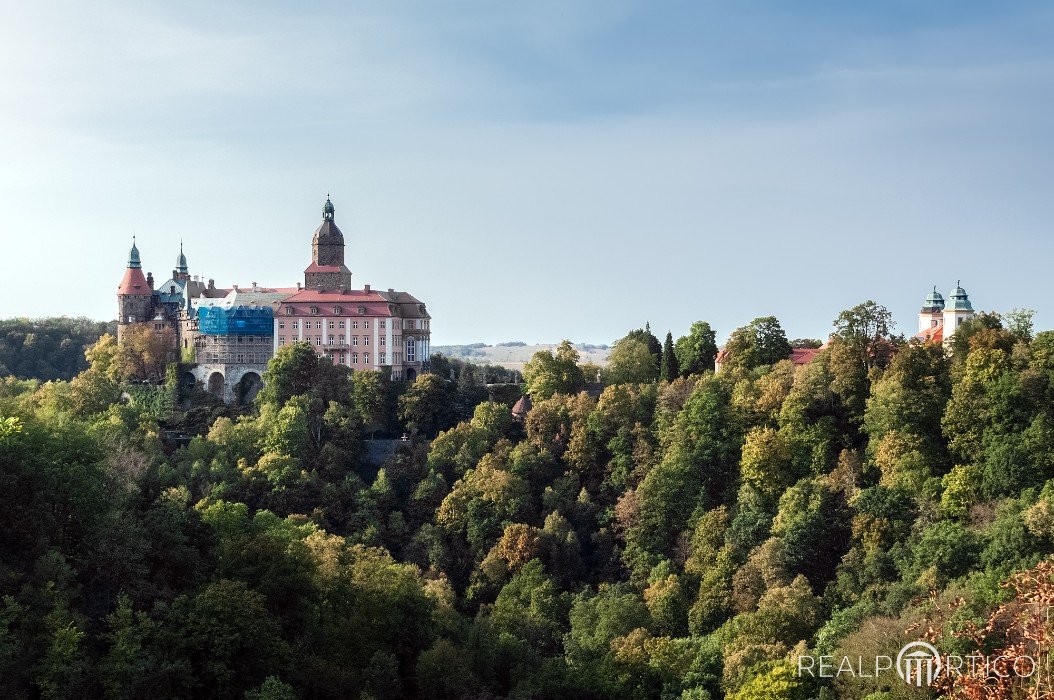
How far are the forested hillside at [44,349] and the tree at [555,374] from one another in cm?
4653

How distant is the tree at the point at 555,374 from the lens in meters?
74.9

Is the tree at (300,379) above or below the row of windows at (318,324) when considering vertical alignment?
below

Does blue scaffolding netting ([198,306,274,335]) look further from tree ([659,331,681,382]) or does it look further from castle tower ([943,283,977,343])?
castle tower ([943,283,977,343])

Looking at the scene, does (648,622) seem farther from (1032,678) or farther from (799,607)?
(1032,678)

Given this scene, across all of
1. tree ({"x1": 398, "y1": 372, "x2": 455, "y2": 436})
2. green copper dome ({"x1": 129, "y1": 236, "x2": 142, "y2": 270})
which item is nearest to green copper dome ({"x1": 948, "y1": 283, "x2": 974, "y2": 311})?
tree ({"x1": 398, "y1": 372, "x2": 455, "y2": 436})

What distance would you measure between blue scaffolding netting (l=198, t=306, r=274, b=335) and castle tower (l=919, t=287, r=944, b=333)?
34921mm

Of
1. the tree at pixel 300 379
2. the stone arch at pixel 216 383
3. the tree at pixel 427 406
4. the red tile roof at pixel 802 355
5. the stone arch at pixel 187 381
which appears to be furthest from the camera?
the stone arch at pixel 216 383

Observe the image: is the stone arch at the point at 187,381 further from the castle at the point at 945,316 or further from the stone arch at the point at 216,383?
the castle at the point at 945,316

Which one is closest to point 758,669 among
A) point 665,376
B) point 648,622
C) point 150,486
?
point 648,622

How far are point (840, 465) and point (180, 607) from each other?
29.7 m

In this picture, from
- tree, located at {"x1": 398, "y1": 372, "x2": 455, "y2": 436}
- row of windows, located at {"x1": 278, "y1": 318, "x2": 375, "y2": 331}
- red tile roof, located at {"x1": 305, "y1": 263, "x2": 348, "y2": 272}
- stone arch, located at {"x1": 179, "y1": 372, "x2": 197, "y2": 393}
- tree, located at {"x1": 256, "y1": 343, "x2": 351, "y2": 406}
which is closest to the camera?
tree, located at {"x1": 398, "y1": 372, "x2": 455, "y2": 436}

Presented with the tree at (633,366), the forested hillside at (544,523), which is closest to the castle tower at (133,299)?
A: the forested hillside at (544,523)

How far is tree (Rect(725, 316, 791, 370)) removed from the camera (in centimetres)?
6950

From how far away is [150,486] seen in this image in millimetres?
50250
